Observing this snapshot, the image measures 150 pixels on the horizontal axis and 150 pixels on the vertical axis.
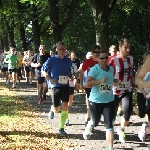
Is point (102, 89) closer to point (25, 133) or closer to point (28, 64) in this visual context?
point (25, 133)

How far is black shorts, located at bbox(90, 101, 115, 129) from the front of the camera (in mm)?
7066

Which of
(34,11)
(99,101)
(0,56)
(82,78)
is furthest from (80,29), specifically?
(99,101)

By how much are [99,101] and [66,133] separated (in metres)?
1.95

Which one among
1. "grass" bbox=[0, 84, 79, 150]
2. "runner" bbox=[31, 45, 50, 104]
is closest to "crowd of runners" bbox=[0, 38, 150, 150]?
"grass" bbox=[0, 84, 79, 150]

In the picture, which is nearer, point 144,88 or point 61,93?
point 144,88

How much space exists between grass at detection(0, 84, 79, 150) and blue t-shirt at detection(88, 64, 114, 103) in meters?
1.10

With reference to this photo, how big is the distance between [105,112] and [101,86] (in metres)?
0.45

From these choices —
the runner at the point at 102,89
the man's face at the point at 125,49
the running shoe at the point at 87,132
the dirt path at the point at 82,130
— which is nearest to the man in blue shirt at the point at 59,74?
the dirt path at the point at 82,130

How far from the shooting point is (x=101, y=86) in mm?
7191

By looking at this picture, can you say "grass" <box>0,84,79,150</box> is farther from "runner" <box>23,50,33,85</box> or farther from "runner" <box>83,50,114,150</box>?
"runner" <box>23,50,33,85</box>

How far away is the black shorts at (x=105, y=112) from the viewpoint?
7.07m

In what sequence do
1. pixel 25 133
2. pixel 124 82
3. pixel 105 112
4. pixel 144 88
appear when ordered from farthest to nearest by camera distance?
pixel 25 133
pixel 124 82
pixel 105 112
pixel 144 88

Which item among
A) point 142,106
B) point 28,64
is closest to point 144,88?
point 142,106

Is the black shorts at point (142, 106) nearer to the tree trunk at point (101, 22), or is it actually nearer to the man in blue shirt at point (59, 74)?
the man in blue shirt at point (59, 74)
